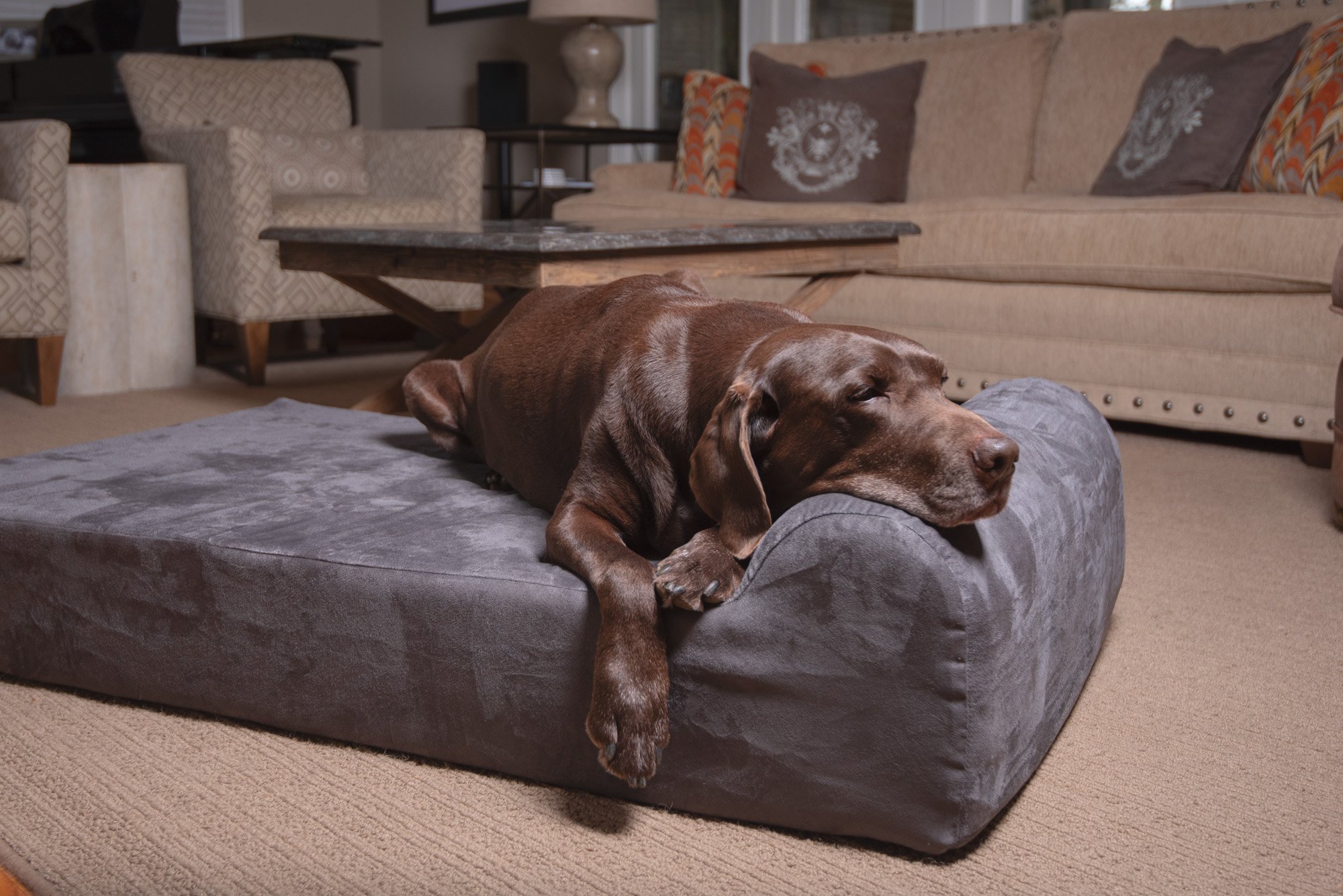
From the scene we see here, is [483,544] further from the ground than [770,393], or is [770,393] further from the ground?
[770,393]

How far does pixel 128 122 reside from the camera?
4.94 metres

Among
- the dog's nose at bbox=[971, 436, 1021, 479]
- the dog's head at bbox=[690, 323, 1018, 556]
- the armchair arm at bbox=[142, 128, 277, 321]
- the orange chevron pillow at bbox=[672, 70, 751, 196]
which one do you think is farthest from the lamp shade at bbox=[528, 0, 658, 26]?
the dog's nose at bbox=[971, 436, 1021, 479]

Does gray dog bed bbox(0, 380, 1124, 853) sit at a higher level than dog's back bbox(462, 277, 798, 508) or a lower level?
lower

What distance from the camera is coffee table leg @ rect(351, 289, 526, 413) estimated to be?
288cm

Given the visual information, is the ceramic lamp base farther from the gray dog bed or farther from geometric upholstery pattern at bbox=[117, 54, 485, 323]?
the gray dog bed

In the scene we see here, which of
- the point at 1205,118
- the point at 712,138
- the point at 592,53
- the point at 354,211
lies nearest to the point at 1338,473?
the point at 1205,118

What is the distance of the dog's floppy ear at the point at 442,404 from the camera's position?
6.36 feet

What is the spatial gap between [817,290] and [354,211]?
1800mm

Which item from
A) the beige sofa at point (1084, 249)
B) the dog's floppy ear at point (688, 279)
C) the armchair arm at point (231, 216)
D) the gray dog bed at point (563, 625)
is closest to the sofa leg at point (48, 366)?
the armchair arm at point (231, 216)

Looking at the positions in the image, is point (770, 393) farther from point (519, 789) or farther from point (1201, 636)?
point (1201, 636)

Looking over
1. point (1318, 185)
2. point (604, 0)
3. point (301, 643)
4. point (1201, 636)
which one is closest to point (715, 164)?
point (604, 0)

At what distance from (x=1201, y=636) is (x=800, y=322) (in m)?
0.88

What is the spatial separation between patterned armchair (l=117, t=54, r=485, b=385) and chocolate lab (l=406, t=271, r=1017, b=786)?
8.69 ft

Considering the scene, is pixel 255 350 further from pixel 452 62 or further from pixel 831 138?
pixel 452 62
